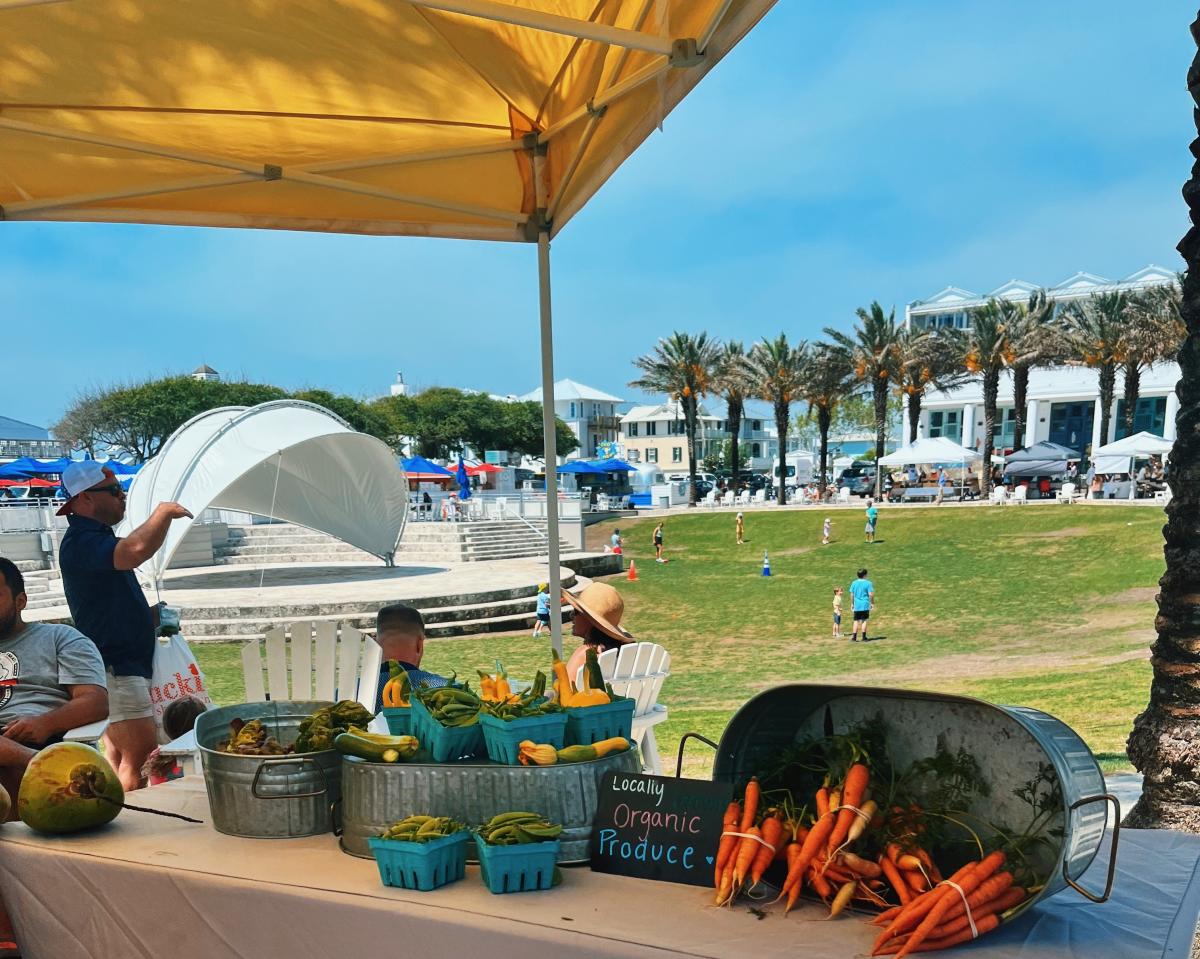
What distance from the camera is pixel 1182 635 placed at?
12.5 ft

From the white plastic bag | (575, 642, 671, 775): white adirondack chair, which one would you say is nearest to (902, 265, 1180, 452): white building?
(575, 642, 671, 775): white adirondack chair

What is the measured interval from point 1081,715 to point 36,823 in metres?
8.84

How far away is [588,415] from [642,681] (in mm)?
97530

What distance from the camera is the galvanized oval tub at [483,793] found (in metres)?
2.13

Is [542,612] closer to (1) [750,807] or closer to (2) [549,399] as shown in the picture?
(2) [549,399]

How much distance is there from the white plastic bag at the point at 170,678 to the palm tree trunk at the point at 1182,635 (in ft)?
14.2

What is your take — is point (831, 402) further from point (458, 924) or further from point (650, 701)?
point (458, 924)

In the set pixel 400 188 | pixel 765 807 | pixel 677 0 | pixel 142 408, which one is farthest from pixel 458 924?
pixel 142 408

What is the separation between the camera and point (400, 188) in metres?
4.54

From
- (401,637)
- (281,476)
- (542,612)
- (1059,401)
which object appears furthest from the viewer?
(1059,401)

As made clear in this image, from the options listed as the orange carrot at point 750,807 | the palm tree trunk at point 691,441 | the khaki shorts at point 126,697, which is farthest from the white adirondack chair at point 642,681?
the palm tree trunk at point 691,441

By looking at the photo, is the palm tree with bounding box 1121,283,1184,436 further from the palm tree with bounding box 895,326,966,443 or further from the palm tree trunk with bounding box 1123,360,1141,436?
the palm tree with bounding box 895,326,966,443

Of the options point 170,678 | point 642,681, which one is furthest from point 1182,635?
point 170,678

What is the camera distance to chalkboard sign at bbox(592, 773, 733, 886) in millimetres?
2025
